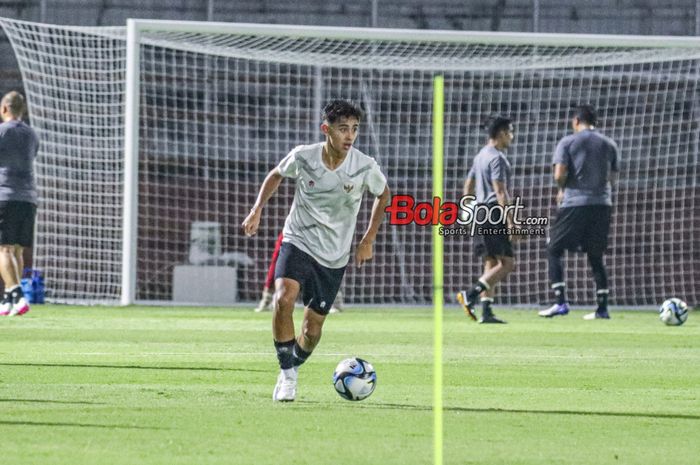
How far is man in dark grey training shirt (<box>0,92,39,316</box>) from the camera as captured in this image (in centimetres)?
1444

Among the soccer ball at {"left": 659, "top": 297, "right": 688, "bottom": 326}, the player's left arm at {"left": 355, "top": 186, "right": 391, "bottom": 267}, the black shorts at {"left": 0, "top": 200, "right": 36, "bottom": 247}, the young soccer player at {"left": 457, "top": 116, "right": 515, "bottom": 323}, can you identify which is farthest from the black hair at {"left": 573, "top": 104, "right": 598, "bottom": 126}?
the player's left arm at {"left": 355, "top": 186, "right": 391, "bottom": 267}

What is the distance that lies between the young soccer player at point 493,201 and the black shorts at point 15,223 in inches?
180

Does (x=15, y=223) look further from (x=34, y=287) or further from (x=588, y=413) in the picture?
(x=588, y=413)

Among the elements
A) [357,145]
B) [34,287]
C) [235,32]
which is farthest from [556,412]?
[357,145]

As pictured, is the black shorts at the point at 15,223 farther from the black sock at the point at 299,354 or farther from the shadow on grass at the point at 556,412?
the shadow on grass at the point at 556,412

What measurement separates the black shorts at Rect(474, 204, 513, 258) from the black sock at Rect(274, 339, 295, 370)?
7.11m

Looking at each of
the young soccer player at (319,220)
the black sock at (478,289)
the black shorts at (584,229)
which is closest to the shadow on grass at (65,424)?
the young soccer player at (319,220)

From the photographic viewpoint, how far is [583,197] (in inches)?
629

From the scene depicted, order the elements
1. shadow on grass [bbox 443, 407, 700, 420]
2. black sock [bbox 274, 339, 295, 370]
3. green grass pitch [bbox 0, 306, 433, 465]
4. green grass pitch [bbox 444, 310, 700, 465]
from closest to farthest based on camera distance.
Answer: green grass pitch [bbox 0, 306, 433, 465], green grass pitch [bbox 444, 310, 700, 465], shadow on grass [bbox 443, 407, 700, 420], black sock [bbox 274, 339, 295, 370]

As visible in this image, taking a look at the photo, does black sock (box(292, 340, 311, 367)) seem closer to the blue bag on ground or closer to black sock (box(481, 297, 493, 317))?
black sock (box(481, 297, 493, 317))

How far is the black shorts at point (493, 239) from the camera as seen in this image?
1457 cm

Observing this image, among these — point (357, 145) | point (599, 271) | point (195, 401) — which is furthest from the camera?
point (357, 145)

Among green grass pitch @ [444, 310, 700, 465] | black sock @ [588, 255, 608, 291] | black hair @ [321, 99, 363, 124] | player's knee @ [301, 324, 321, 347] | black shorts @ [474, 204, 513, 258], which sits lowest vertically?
green grass pitch @ [444, 310, 700, 465]

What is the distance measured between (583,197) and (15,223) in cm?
626
